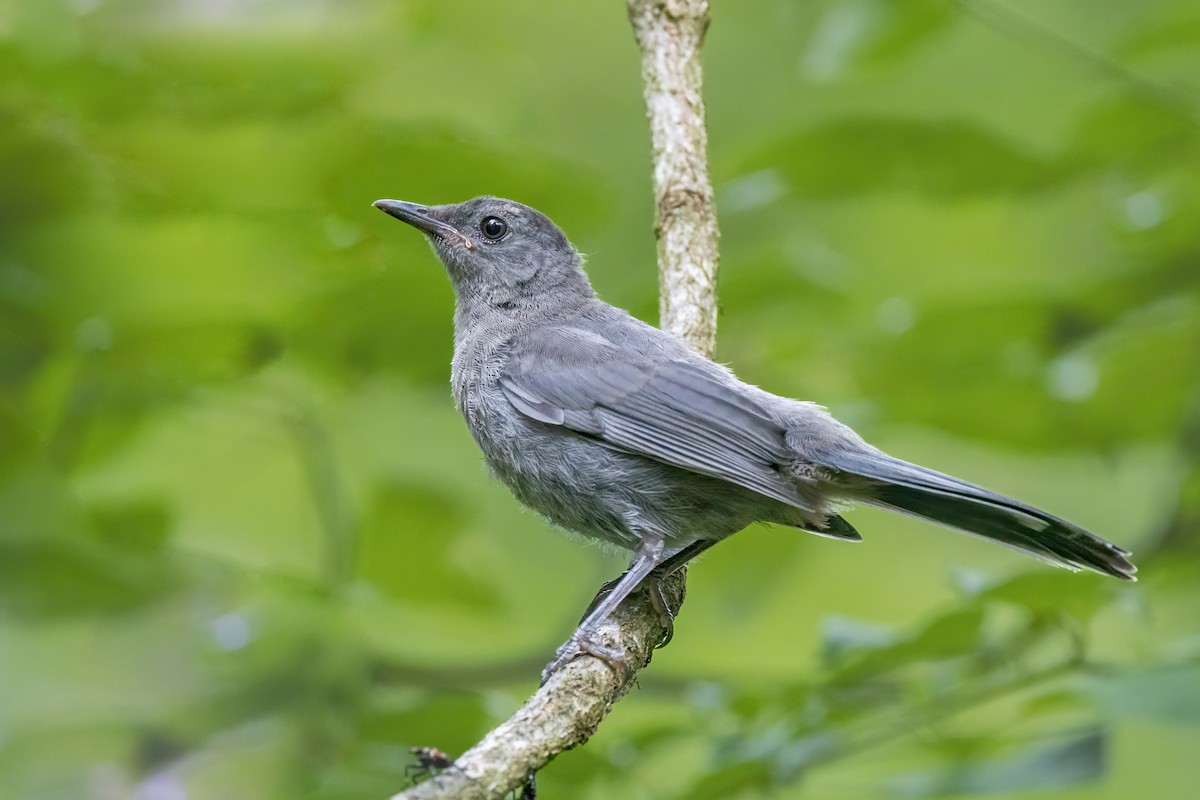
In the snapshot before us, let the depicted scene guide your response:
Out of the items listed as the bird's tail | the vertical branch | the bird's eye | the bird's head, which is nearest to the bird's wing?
the bird's tail

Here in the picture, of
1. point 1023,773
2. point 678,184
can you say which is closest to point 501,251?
point 678,184

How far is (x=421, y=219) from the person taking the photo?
14.4 ft

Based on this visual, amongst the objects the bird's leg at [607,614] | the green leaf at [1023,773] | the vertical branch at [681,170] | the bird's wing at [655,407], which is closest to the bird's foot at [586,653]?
the bird's leg at [607,614]

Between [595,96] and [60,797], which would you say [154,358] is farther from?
[595,96]

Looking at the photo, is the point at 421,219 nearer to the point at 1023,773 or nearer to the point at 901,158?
the point at 901,158

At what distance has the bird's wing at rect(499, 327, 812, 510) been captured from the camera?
139 inches

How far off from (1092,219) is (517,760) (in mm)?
4061

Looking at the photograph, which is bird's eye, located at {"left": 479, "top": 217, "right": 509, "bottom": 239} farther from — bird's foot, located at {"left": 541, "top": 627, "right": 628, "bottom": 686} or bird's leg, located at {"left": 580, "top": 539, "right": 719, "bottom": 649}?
bird's foot, located at {"left": 541, "top": 627, "right": 628, "bottom": 686}

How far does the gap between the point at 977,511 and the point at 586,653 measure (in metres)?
1.22

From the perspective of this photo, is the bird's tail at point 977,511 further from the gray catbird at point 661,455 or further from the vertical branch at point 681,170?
the vertical branch at point 681,170

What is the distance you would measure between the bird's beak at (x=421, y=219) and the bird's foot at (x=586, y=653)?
1886 millimetres

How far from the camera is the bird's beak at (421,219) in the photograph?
13.8ft

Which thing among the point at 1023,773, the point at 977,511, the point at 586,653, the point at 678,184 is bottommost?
the point at 1023,773

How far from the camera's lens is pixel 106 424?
427 centimetres
